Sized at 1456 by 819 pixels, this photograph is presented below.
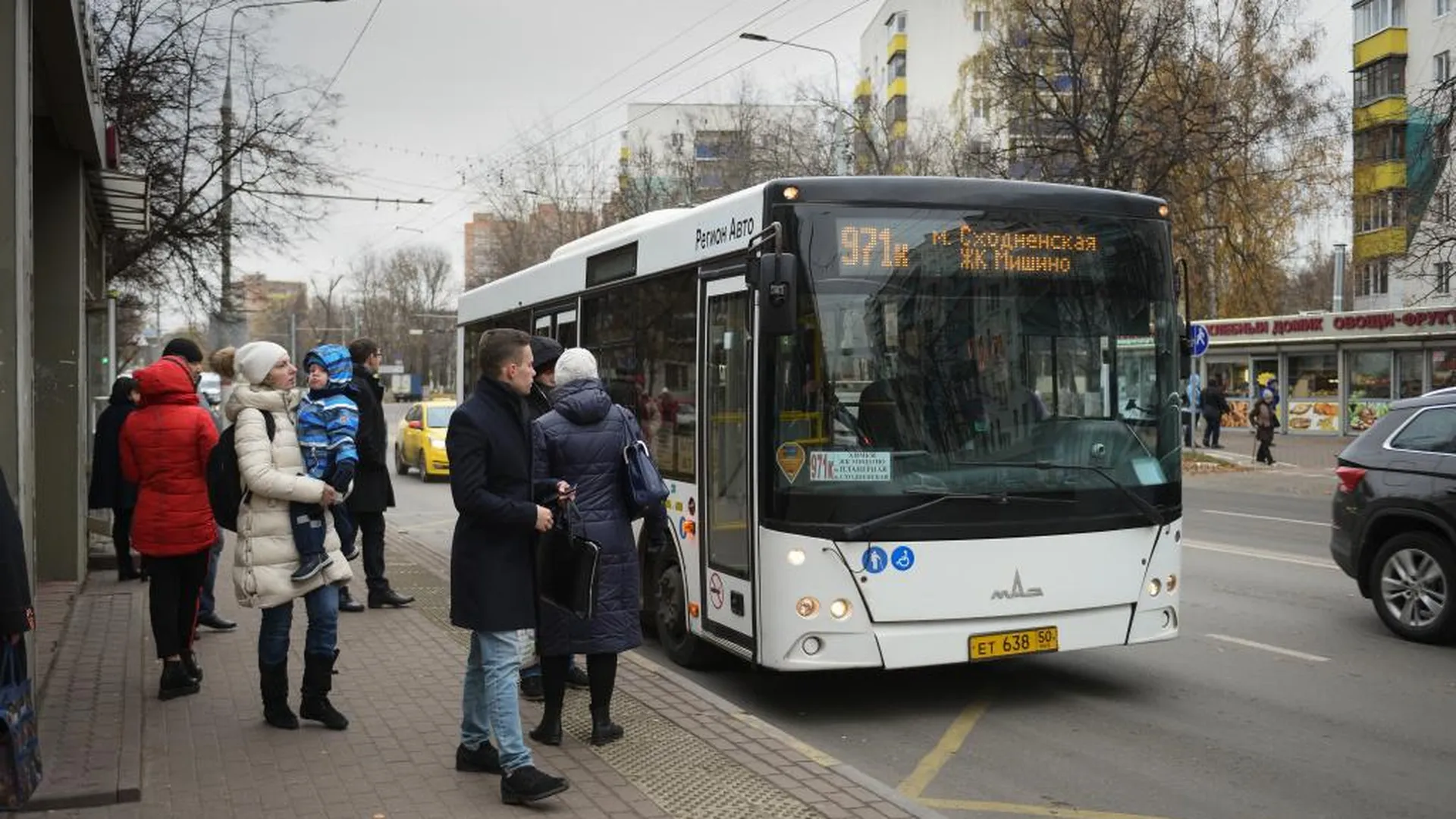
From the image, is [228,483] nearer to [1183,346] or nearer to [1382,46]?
[1183,346]

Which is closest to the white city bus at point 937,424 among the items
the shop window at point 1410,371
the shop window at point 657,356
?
the shop window at point 657,356

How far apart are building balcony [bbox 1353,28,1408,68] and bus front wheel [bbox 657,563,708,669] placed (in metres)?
51.5

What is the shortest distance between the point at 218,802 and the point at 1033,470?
427cm

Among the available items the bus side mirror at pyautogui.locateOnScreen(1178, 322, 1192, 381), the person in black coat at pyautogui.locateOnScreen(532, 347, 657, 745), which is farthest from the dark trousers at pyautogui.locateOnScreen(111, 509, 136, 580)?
the bus side mirror at pyautogui.locateOnScreen(1178, 322, 1192, 381)

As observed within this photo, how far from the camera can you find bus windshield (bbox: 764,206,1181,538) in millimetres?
6797

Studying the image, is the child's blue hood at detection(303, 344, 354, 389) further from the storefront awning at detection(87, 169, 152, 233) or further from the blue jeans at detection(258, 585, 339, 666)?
the storefront awning at detection(87, 169, 152, 233)

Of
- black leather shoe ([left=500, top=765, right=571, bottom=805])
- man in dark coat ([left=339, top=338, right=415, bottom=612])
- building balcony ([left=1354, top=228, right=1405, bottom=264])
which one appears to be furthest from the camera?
building balcony ([left=1354, top=228, right=1405, bottom=264])

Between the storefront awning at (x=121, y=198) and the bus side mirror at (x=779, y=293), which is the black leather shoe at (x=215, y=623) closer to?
the bus side mirror at (x=779, y=293)

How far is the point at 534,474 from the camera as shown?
18.8 ft

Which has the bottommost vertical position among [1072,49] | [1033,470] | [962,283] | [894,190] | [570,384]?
[1033,470]

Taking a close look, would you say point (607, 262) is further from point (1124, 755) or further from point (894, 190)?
point (1124, 755)

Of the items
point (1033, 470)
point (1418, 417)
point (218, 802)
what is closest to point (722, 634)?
point (1033, 470)

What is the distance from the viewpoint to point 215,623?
29.5ft

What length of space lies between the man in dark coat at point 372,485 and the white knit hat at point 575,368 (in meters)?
4.29
